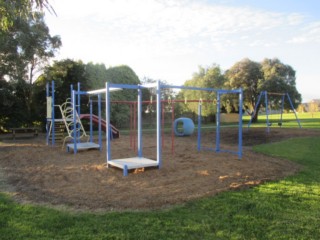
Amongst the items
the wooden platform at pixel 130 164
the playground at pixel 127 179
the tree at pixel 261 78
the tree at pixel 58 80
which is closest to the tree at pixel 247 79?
the tree at pixel 261 78

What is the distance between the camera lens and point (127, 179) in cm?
→ 689

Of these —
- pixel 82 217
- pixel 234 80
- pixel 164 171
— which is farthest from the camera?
pixel 234 80

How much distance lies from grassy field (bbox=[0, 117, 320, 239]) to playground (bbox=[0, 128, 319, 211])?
0.39m

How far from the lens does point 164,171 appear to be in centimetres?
759

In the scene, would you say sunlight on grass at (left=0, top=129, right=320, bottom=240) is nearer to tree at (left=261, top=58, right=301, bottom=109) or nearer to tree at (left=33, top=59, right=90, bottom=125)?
tree at (left=33, top=59, right=90, bottom=125)

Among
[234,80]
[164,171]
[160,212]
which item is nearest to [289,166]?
[164,171]

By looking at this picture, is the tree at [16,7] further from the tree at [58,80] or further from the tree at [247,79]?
the tree at [247,79]

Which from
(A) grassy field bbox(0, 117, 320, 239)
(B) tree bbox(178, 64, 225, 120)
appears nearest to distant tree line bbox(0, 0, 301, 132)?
(B) tree bbox(178, 64, 225, 120)

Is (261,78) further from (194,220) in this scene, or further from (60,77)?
(194,220)

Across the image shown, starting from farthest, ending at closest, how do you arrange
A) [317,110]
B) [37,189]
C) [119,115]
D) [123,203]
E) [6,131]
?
1. [317,110]
2. [119,115]
3. [6,131]
4. [37,189]
5. [123,203]

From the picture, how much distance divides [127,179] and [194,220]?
280 centimetres

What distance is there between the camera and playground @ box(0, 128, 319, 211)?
538 cm

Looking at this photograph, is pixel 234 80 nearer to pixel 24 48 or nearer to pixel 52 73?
pixel 52 73

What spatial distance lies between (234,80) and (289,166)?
26418mm
